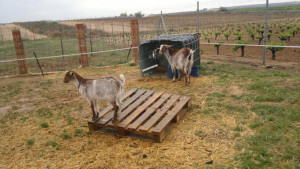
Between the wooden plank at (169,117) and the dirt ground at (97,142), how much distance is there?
34 cm

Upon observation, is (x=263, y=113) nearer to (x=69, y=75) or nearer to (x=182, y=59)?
(x=182, y=59)

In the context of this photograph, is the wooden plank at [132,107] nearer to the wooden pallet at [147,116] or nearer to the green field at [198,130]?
the wooden pallet at [147,116]

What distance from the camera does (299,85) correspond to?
26.1 feet

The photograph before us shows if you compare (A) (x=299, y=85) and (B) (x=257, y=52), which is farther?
(B) (x=257, y=52)

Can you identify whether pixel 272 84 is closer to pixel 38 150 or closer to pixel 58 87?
pixel 38 150

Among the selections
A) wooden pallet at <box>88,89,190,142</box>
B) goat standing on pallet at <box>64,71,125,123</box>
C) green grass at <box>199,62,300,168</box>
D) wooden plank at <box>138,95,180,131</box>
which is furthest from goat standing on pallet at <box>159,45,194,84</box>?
goat standing on pallet at <box>64,71,125,123</box>

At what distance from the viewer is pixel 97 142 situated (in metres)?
5.71

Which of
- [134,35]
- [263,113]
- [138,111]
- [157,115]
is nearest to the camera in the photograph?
[157,115]

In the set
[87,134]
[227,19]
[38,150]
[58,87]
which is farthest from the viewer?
[227,19]

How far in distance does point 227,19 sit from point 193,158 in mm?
39867

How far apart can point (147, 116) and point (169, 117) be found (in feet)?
1.96

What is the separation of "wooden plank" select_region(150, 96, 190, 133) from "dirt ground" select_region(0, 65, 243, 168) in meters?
0.34

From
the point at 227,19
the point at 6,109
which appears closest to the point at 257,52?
the point at 6,109

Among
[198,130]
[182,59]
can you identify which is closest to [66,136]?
[198,130]
